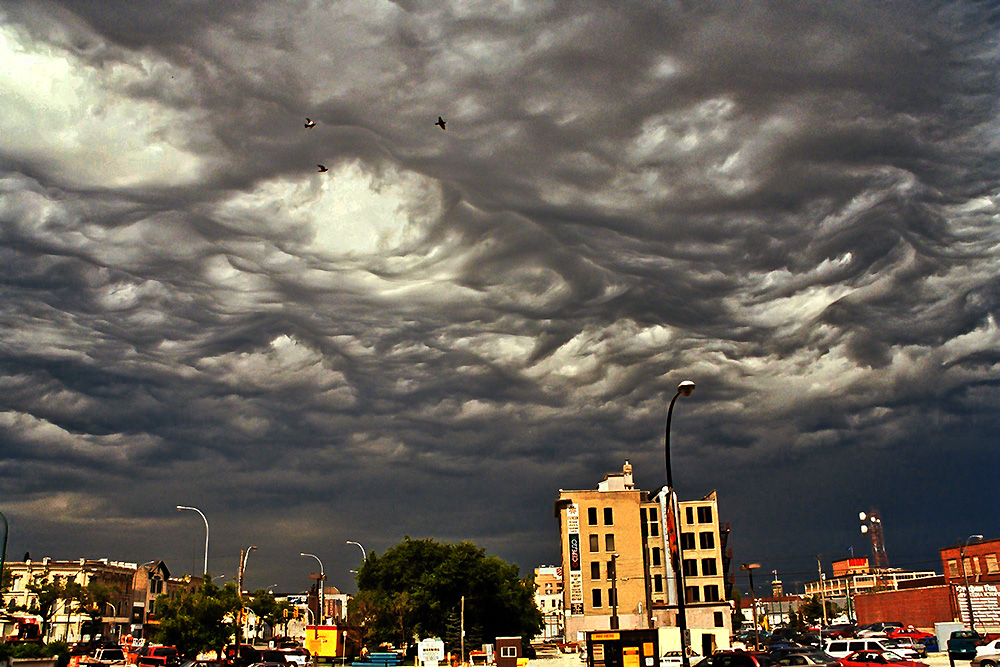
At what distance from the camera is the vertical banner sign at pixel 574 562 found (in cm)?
11788

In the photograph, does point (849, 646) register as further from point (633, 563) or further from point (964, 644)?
point (633, 563)

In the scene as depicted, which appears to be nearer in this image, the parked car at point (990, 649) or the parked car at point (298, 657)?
the parked car at point (990, 649)

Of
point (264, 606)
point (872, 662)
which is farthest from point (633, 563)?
point (872, 662)

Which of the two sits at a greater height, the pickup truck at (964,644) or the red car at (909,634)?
the pickup truck at (964,644)

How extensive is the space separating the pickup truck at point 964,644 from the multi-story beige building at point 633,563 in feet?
169

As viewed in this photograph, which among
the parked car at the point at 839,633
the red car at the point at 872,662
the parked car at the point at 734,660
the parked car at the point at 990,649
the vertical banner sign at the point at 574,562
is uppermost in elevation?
the vertical banner sign at the point at 574,562

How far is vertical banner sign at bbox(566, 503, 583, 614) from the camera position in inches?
4641

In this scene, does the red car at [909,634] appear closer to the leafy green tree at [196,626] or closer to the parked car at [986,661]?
the parked car at [986,661]

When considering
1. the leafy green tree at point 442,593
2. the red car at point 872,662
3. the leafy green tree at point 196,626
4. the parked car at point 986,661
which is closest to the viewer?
the red car at point 872,662

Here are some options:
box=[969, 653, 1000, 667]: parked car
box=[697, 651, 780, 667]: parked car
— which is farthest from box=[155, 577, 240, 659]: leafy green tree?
box=[969, 653, 1000, 667]: parked car

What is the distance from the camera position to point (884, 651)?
47.2m

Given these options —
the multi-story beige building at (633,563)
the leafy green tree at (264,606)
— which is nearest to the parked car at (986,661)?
the multi-story beige building at (633,563)

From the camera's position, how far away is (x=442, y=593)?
94750 millimetres

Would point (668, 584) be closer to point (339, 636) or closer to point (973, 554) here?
point (973, 554)
